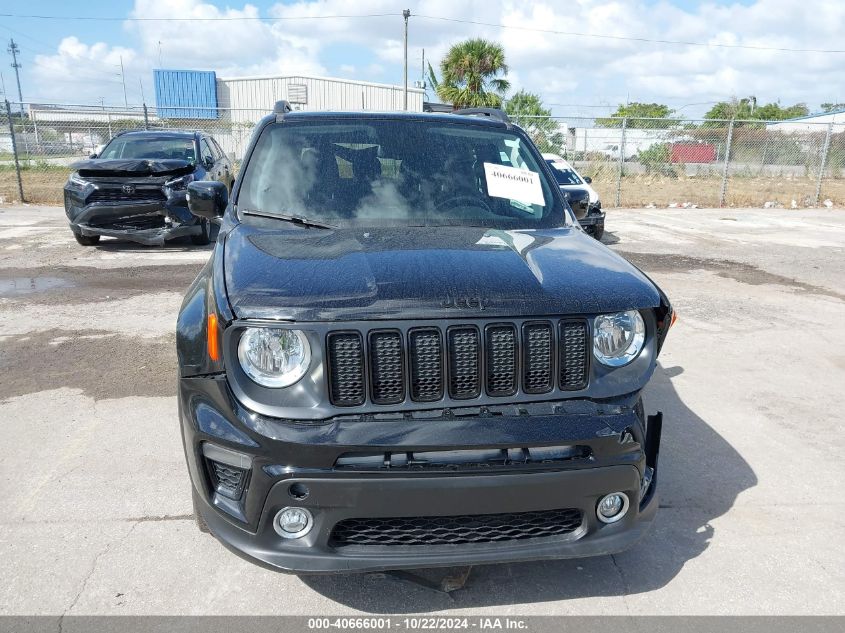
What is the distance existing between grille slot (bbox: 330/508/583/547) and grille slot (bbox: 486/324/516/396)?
17.1 inches

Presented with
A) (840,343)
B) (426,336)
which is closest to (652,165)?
(840,343)

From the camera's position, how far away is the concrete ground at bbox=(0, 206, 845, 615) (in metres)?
2.65

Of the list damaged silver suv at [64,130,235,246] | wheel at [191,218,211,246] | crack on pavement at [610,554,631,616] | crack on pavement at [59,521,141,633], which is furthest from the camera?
wheel at [191,218,211,246]

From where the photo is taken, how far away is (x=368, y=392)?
224 centimetres

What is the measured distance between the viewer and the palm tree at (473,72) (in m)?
31.0

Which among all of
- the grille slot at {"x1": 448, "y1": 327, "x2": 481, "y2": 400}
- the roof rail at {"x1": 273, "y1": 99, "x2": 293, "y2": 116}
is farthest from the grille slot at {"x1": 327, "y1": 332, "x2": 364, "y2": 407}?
the roof rail at {"x1": 273, "y1": 99, "x2": 293, "y2": 116}

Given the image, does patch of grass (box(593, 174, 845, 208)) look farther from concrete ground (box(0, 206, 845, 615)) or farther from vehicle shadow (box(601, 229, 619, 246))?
concrete ground (box(0, 206, 845, 615))

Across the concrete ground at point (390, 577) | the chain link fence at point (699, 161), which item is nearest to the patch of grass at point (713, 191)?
the chain link fence at point (699, 161)

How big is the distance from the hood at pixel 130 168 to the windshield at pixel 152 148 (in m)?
0.98

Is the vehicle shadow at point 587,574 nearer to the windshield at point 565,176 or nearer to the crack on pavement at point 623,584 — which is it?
the crack on pavement at point 623,584

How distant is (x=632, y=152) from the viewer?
881 inches

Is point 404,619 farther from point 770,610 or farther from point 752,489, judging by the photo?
point 752,489

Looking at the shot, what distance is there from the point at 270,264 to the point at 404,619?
141cm

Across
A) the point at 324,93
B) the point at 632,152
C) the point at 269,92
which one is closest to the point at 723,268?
the point at 632,152
